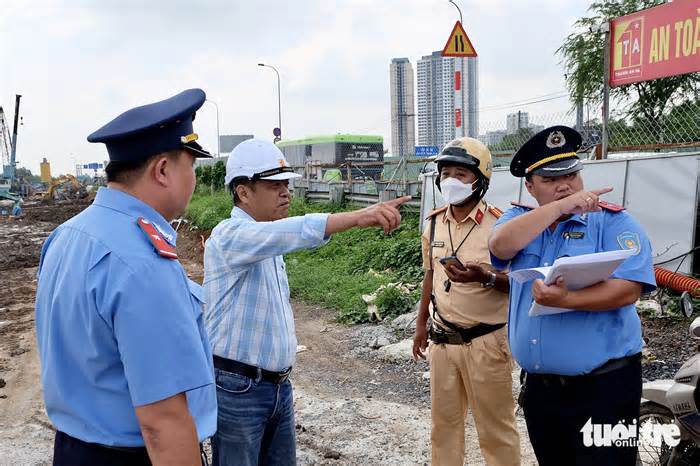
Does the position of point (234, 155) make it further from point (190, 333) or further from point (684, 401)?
point (684, 401)

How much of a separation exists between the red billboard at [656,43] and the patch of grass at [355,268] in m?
3.84

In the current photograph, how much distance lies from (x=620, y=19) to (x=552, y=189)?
4472 millimetres

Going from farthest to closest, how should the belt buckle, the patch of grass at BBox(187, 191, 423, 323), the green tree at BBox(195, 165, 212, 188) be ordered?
1. the green tree at BBox(195, 165, 212, 188)
2. the patch of grass at BBox(187, 191, 423, 323)
3. the belt buckle

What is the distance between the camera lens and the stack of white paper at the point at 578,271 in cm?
216

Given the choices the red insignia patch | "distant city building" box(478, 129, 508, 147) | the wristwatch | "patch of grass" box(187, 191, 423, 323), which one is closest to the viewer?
the wristwatch

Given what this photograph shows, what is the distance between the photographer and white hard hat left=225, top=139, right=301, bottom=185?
2488mm

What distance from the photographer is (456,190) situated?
3266 mm

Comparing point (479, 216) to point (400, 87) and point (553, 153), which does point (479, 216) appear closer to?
point (553, 153)

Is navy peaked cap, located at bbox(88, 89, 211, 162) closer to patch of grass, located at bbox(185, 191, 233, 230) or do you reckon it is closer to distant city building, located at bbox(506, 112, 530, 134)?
distant city building, located at bbox(506, 112, 530, 134)

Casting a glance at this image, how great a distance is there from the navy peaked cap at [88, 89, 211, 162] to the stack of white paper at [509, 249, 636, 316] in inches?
53.9

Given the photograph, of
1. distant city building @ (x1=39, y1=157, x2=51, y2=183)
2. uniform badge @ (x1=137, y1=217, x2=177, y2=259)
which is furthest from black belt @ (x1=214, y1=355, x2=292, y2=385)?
distant city building @ (x1=39, y1=157, x2=51, y2=183)

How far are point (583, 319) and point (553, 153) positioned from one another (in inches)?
29.2

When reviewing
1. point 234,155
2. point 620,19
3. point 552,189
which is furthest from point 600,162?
point 234,155

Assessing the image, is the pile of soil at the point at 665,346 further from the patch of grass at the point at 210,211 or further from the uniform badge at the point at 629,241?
the patch of grass at the point at 210,211
